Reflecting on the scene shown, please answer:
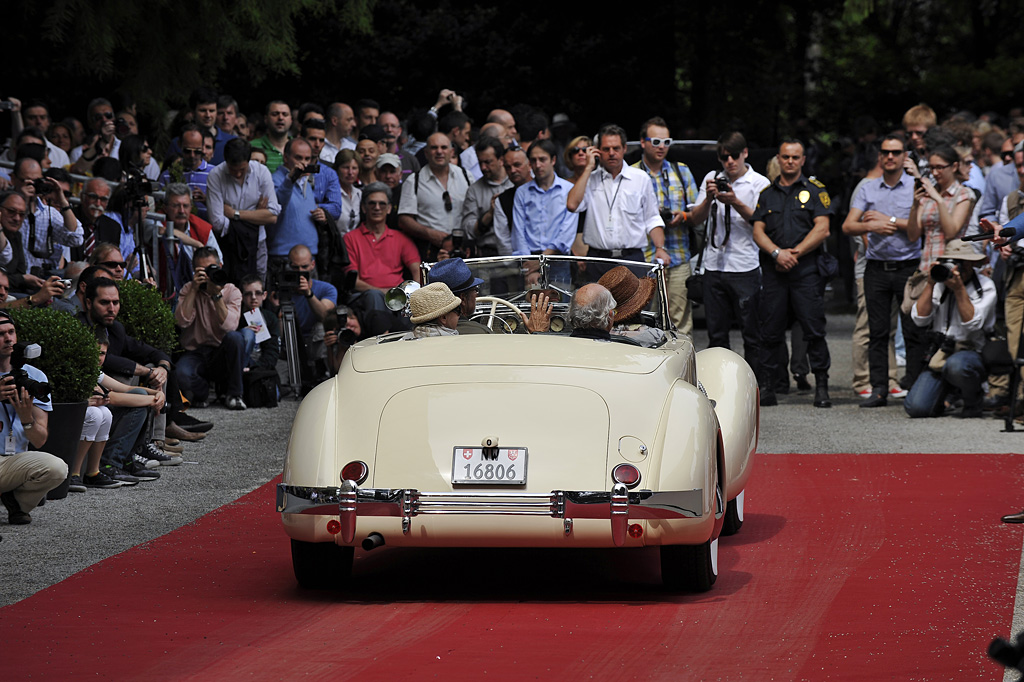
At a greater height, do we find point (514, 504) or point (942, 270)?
point (942, 270)

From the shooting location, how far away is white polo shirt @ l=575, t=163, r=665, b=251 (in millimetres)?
13109

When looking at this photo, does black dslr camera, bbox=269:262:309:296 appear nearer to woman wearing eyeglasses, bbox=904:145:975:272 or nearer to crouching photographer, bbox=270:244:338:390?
crouching photographer, bbox=270:244:338:390

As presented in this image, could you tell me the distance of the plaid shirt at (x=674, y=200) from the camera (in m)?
13.9

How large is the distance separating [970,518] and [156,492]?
4.90 metres

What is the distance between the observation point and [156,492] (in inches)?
385

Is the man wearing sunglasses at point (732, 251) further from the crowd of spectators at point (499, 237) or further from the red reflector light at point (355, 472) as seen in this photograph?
the red reflector light at point (355, 472)

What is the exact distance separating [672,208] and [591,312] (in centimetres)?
643

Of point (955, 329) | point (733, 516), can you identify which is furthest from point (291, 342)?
point (733, 516)

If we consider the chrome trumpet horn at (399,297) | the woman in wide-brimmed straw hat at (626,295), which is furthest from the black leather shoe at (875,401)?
the chrome trumpet horn at (399,297)

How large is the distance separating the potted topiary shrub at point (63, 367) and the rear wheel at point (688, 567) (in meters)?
4.16

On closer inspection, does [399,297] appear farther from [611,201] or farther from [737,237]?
[737,237]

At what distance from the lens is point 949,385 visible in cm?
1316

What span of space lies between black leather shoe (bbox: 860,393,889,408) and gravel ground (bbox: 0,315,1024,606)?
107 millimetres

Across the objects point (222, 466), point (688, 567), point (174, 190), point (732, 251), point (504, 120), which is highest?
point (504, 120)
